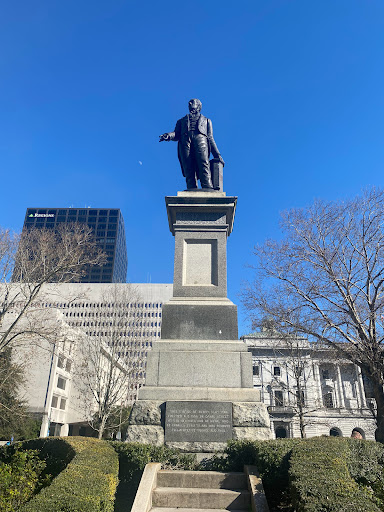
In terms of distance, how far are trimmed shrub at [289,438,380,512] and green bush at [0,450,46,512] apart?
334cm

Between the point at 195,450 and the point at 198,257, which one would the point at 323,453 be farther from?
the point at 198,257

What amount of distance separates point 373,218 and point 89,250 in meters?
13.7

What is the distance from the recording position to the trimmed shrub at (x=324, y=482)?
3.89 meters

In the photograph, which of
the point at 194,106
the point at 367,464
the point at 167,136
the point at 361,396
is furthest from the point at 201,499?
the point at 361,396

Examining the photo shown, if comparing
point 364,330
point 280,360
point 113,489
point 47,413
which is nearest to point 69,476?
point 113,489

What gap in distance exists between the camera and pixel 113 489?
5.77 metres

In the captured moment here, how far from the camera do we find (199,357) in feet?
28.1

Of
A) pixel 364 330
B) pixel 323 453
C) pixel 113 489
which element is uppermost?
pixel 364 330

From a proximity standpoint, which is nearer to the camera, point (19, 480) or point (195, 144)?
point (19, 480)

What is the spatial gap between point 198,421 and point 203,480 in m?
1.42

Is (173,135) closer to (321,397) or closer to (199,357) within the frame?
(199,357)

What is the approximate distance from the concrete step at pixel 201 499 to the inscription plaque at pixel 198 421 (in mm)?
1723

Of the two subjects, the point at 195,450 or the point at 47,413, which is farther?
the point at 47,413

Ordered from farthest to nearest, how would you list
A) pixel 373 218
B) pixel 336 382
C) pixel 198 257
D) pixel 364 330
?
pixel 336 382 → pixel 373 218 → pixel 364 330 → pixel 198 257
